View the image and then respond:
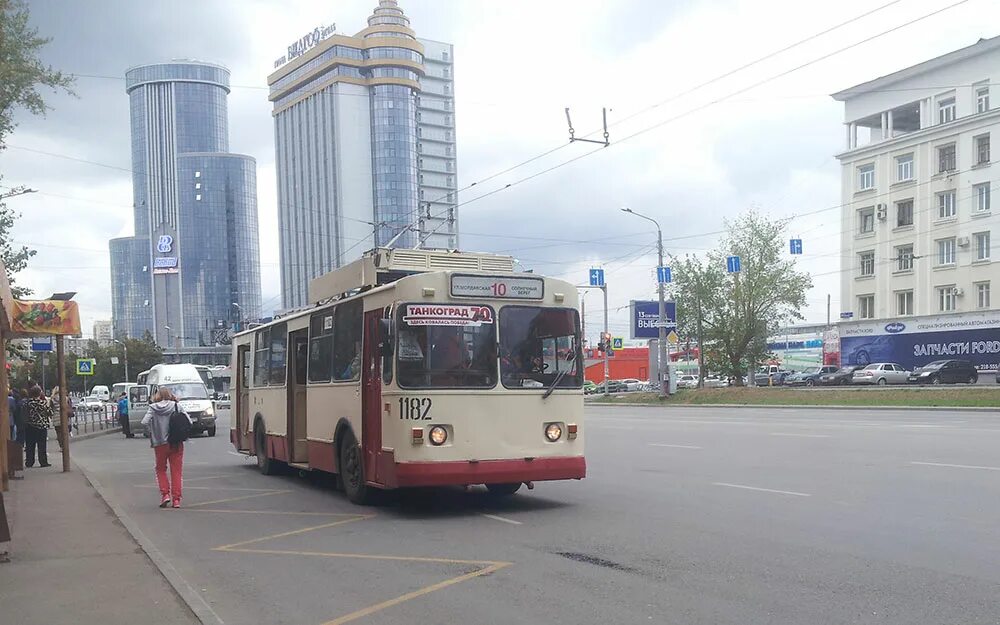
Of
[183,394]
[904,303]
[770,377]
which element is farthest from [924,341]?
[183,394]

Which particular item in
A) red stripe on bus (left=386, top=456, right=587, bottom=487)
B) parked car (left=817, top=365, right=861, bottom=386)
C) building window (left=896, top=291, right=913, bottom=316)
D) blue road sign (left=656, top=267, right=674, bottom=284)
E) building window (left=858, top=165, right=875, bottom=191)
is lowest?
parked car (left=817, top=365, right=861, bottom=386)

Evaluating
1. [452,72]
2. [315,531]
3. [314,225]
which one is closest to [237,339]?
[315,531]

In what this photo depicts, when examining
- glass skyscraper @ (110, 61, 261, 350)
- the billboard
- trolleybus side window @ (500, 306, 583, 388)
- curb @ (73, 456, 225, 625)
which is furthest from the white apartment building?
glass skyscraper @ (110, 61, 261, 350)

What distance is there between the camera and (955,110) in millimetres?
59562

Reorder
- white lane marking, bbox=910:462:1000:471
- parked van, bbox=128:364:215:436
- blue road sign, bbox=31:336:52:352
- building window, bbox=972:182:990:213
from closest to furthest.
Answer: white lane marking, bbox=910:462:1000:471
blue road sign, bbox=31:336:52:352
parked van, bbox=128:364:215:436
building window, bbox=972:182:990:213

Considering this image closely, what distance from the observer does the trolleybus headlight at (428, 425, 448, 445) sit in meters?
11.1

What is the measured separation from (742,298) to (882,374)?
1200 cm

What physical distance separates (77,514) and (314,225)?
105505 mm

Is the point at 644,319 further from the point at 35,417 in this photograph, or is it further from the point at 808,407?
the point at 35,417

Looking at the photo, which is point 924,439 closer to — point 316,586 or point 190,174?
point 316,586

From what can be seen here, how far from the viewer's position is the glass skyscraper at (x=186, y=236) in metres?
155

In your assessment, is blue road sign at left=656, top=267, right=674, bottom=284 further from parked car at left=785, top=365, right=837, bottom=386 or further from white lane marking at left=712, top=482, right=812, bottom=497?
white lane marking at left=712, top=482, right=812, bottom=497

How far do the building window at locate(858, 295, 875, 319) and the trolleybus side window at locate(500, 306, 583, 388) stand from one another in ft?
197

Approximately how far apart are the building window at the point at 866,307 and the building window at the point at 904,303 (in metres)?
2.17
